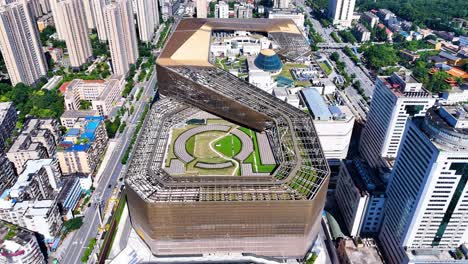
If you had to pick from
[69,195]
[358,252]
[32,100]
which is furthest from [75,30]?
[358,252]

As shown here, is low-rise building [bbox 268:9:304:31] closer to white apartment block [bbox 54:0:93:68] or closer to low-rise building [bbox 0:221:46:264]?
white apartment block [bbox 54:0:93:68]

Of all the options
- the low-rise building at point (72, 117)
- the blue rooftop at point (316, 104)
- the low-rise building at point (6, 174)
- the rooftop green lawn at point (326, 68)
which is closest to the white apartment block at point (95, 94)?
the low-rise building at point (72, 117)

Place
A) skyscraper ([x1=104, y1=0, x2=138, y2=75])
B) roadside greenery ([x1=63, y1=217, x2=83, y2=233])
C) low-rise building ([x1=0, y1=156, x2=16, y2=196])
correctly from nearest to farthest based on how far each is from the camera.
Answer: roadside greenery ([x1=63, y1=217, x2=83, y2=233]), low-rise building ([x1=0, y1=156, x2=16, y2=196]), skyscraper ([x1=104, y1=0, x2=138, y2=75])

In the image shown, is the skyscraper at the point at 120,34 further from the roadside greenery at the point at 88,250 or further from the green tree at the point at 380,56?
the green tree at the point at 380,56

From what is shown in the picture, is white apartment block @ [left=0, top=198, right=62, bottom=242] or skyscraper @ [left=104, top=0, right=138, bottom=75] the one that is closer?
white apartment block @ [left=0, top=198, right=62, bottom=242]

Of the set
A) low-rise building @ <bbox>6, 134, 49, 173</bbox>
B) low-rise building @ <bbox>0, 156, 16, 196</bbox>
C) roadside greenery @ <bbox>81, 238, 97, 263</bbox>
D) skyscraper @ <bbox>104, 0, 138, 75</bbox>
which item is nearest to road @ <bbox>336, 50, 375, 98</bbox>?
skyscraper @ <bbox>104, 0, 138, 75</bbox>

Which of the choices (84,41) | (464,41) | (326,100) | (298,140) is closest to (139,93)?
(84,41)

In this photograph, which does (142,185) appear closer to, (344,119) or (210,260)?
(210,260)
